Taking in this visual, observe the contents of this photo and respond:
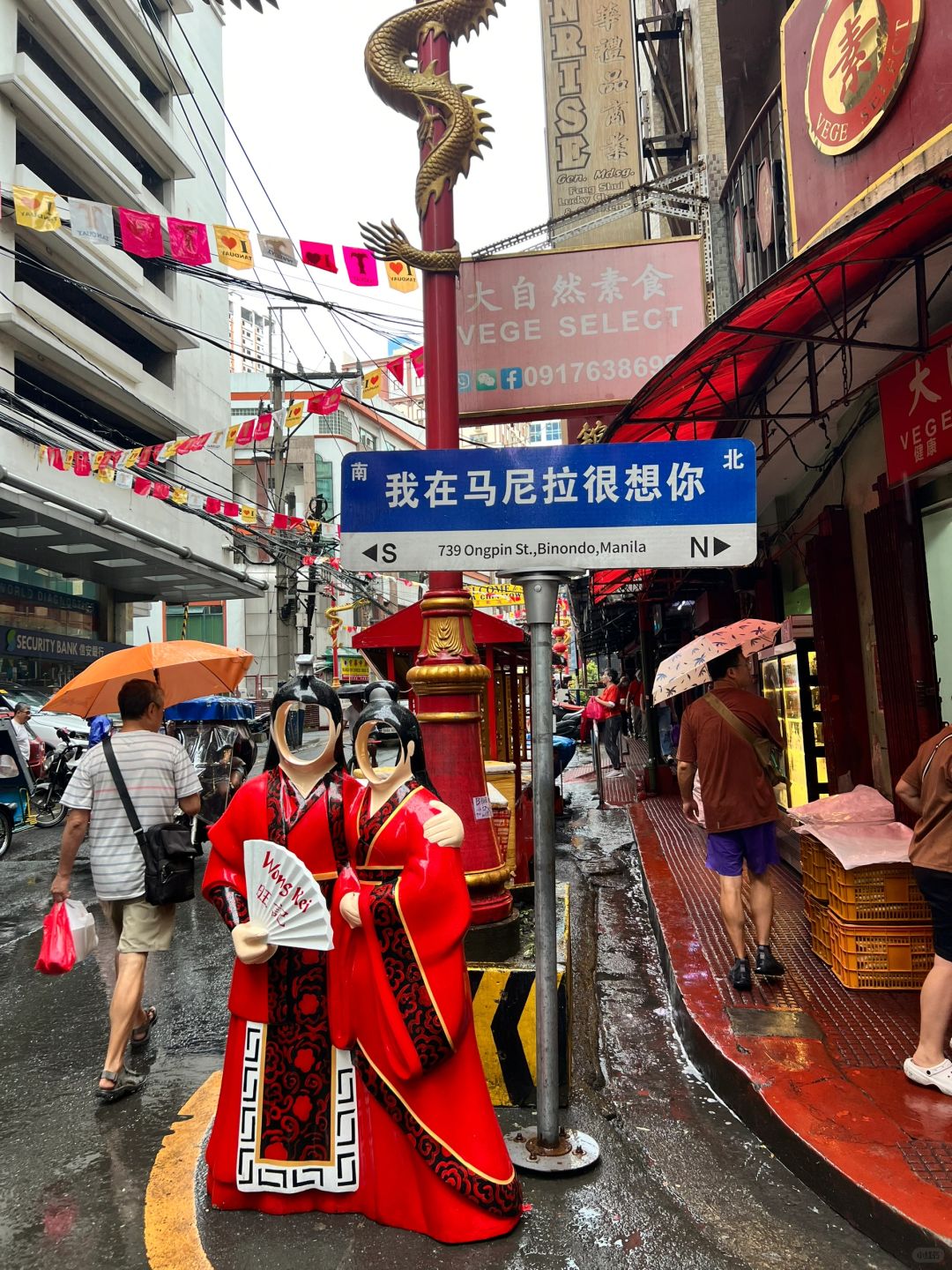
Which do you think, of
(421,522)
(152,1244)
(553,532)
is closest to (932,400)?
(553,532)

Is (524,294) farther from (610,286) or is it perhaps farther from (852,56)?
(852,56)

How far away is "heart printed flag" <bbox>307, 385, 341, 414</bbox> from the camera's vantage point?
1159 cm

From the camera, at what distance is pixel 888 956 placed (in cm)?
470

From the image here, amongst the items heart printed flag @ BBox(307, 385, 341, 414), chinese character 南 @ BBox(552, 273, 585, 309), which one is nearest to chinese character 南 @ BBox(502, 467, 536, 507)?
chinese character 南 @ BBox(552, 273, 585, 309)

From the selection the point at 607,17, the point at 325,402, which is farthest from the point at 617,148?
the point at 325,402

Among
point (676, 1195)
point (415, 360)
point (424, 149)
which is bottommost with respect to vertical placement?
point (676, 1195)

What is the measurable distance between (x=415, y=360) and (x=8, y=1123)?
883cm

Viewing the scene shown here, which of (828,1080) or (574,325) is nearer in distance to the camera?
(828,1080)

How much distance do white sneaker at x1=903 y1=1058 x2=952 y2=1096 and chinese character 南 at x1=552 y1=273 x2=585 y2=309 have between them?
5.52 metres

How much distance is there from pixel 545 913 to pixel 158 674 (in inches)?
207

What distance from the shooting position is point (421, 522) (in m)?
3.26

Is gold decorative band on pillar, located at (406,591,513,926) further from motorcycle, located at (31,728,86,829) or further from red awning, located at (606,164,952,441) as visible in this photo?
motorcycle, located at (31,728,86,829)

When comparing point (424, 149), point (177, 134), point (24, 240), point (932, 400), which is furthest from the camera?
point (177, 134)

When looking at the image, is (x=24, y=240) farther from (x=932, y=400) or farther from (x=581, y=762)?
(x=932, y=400)
